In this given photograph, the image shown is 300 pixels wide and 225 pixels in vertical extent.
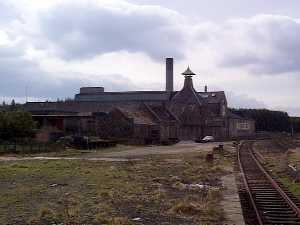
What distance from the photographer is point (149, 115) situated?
8350 cm

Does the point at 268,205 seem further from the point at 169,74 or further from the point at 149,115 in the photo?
the point at 169,74

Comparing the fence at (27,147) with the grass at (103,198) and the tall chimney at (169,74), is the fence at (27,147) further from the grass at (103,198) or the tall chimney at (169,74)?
the tall chimney at (169,74)

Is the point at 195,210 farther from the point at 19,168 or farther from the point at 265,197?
the point at 19,168

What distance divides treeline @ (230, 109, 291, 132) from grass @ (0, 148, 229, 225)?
367 feet

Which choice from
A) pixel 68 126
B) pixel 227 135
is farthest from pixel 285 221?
pixel 227 135

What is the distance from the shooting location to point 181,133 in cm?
9194

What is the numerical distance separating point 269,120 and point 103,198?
4959 inches

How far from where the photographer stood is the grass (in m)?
13.4

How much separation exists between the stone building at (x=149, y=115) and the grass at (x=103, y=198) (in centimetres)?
4278

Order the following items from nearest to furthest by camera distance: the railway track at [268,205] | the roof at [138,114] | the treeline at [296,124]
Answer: the railway track at [268,205] < the roof at [138,114] < the treeline at [296,124]

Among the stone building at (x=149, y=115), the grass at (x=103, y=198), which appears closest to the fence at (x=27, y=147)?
the grass at (x=103, y=198)

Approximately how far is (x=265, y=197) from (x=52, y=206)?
21.9 ft

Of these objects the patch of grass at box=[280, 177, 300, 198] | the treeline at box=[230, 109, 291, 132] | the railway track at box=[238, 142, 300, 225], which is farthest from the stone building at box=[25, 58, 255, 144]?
the railway track at box=[238, 142, 300, 225]

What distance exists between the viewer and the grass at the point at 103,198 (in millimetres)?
13414
